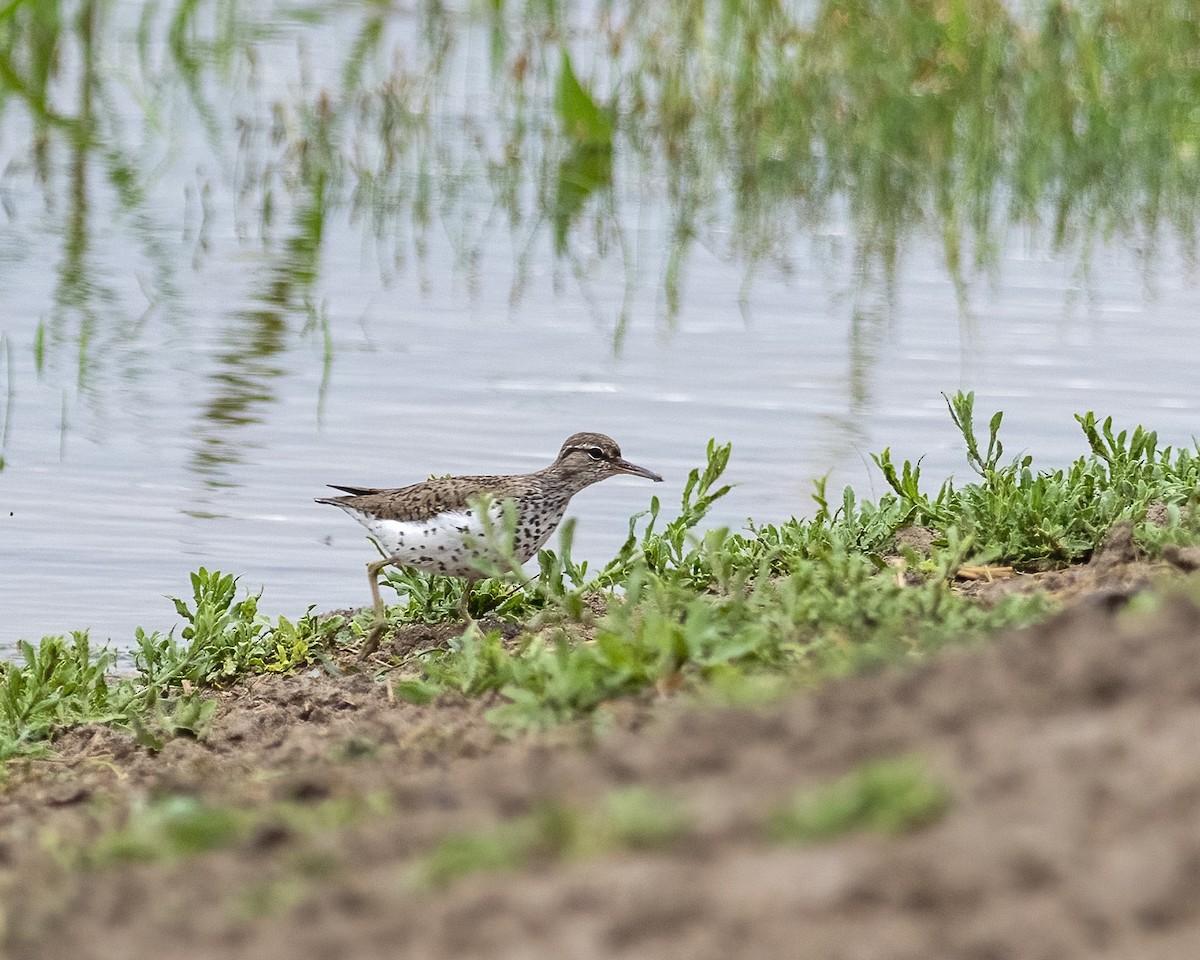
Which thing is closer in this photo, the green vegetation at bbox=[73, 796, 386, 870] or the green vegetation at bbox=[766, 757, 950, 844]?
the green vegetation at bbox=[766, 757, 950, 844]

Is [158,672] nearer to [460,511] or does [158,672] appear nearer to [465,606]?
[465,606]

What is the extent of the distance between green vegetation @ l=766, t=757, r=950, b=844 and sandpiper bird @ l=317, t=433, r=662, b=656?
10.6 feet

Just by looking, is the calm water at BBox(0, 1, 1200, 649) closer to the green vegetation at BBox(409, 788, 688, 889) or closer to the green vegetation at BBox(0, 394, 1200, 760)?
the green vegetation at BBox(0, 394, 1200, 760)

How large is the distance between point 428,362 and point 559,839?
295 inches

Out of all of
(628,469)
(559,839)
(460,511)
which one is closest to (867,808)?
(559,839)

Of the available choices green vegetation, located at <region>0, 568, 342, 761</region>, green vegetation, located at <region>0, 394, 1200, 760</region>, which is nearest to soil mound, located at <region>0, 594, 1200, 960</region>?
green vegetation, located at <region>0, 394, 1200, 760</region>

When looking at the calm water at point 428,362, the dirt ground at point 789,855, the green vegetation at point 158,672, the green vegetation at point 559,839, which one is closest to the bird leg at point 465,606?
the green vegetation at point 158,672

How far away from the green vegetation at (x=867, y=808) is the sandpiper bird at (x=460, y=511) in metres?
3.22

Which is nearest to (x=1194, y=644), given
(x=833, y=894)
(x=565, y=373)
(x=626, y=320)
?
(x=833, y=894)

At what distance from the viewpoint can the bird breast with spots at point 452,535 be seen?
649cm

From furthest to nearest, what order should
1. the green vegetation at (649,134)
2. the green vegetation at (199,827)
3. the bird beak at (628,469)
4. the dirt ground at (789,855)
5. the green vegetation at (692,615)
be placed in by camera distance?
the green vegetation at (649,134)
the bird beak at (628,469)
the green vegetation at (692,615)
the green vegetation at (199,827)
the dirt ground at (789,855)

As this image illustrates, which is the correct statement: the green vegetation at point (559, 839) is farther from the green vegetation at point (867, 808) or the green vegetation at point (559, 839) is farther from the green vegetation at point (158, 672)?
the green vegetation at point (158, 672)

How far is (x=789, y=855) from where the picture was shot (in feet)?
9.34

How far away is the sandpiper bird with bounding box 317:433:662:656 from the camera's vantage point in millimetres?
6535
